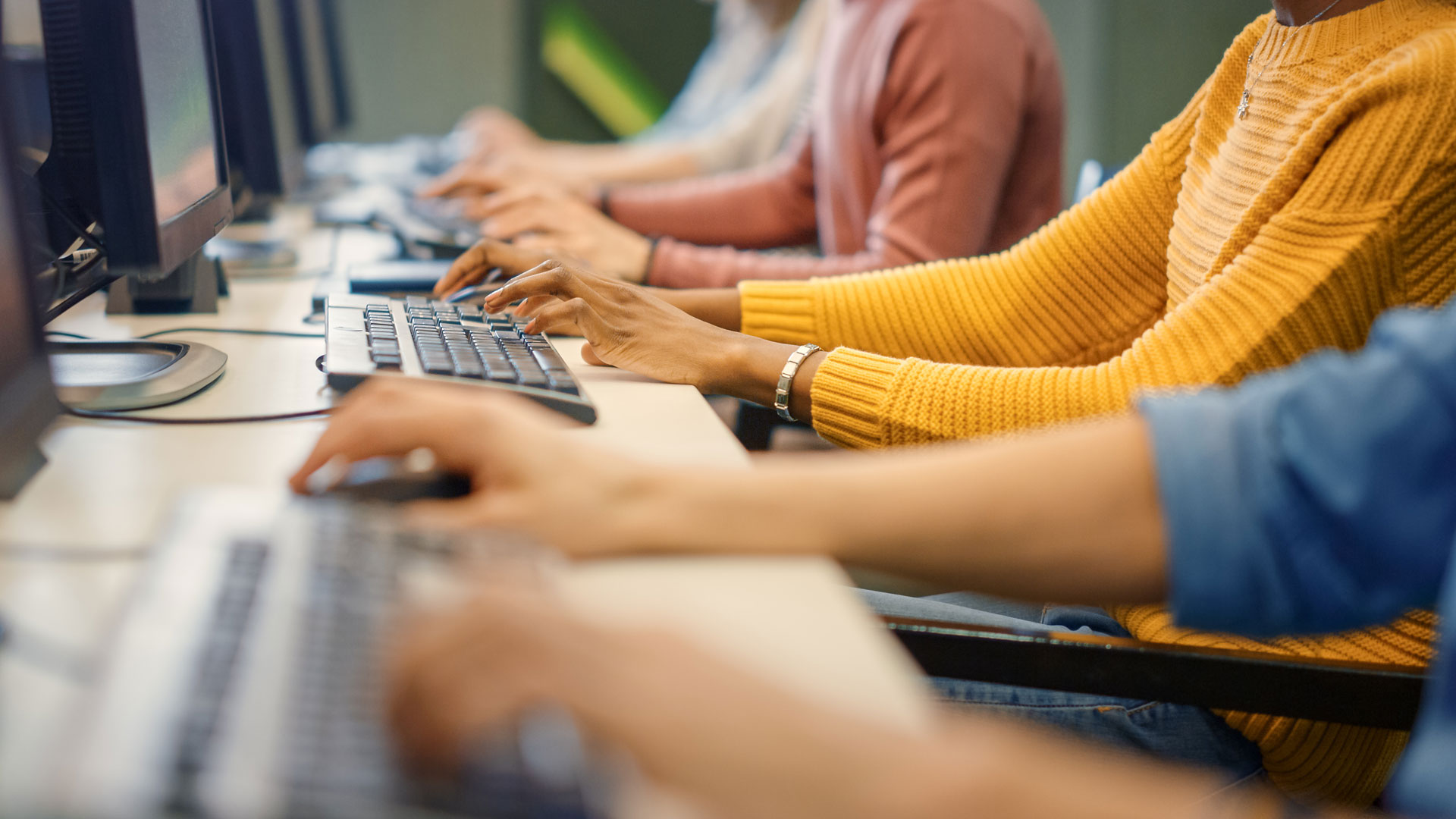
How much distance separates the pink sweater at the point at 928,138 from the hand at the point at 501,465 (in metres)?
0.82

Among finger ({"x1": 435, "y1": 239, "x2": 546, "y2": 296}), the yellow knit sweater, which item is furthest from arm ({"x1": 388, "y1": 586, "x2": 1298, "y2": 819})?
finger ({"x1": 435, "y1": 239, "x2": 546, "y2": 296})

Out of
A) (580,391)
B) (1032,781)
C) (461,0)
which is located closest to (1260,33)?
(580,391)

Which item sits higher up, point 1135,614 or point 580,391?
point 580,391

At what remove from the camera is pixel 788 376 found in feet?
2.97

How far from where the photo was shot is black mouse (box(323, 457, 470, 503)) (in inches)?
20.8

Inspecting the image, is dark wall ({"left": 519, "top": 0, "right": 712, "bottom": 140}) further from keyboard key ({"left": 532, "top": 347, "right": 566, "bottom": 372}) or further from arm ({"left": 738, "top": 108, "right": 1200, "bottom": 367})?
keyboard key ({"left": 532, "top": 347, "right": 566, "bottom": 372})

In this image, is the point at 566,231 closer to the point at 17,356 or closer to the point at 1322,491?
the point at 17,356

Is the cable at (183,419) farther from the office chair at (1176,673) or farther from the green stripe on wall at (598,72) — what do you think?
the green stripe on wall at (598,72)

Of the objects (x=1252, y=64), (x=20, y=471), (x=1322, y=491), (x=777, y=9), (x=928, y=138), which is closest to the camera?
(x=1322, y=491)

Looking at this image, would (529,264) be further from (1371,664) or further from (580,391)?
(1371,664)

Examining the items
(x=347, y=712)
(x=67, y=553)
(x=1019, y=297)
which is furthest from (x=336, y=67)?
(x=347, y=712)

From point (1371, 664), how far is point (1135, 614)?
0.67 ft

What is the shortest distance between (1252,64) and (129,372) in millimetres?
986

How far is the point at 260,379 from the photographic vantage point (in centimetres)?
83
